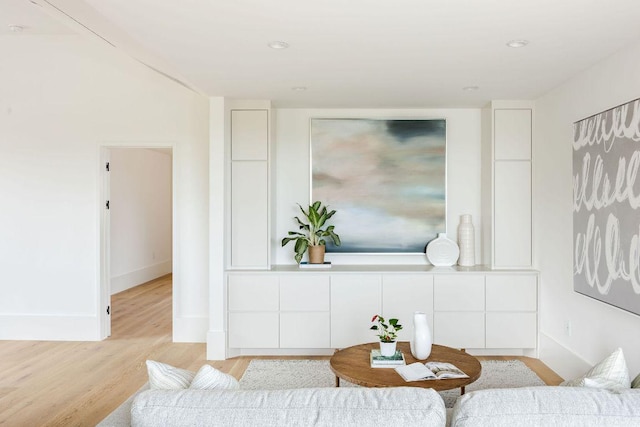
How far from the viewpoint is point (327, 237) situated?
4789 mm

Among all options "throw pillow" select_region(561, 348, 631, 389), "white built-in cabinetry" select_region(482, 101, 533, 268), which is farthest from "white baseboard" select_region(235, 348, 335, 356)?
"throw pillow" select_region(561, 348, 631, 389)

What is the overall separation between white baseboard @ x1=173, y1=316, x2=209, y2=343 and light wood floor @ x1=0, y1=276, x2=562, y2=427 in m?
0.10

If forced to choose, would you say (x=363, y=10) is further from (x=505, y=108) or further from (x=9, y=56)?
(x=9, y=56)

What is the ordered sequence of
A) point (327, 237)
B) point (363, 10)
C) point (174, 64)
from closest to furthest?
1. point (363, 10)
2. point (174, 64)
3. point (327, 237)

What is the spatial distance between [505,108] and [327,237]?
2.12m

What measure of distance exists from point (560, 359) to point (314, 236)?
7.84 ft

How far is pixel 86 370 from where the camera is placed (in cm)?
405

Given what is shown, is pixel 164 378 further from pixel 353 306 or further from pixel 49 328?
pixel 49 328

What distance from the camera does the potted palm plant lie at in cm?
456

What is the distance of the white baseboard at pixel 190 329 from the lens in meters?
4.89

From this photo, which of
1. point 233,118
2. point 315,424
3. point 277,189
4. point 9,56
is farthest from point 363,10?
point 9,56

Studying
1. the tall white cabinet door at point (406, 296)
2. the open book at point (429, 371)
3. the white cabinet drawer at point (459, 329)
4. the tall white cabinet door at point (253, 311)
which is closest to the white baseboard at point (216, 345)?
the tall white cabinet door at point (253, 311)

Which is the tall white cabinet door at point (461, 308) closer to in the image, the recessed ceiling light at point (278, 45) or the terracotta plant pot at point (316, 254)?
the terracotta plant pot at point (316, 254)

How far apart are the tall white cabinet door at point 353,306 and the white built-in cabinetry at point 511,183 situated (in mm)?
1190
